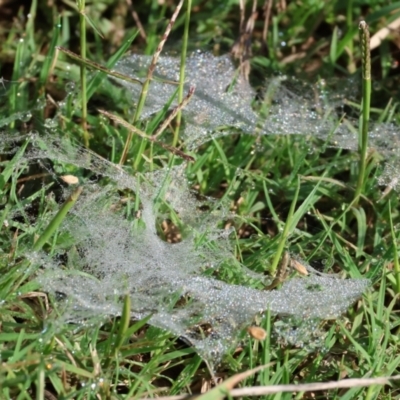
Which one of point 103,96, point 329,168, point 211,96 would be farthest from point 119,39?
point 329,168

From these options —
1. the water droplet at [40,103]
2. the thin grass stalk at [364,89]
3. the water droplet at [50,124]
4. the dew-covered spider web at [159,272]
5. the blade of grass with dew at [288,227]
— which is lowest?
the dew-covered spider web at [159,272]

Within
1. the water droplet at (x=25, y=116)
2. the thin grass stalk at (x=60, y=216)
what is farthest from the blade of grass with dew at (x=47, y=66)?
the thin grass stalk at (x=60, y=216)

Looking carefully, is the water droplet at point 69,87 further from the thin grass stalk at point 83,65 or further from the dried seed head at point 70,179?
the dried seed head at point 70,179

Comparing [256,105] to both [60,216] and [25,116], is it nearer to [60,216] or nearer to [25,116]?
[25,116]

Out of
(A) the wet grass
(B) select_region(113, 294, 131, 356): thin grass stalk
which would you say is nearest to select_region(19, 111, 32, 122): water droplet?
(A) the wet grass

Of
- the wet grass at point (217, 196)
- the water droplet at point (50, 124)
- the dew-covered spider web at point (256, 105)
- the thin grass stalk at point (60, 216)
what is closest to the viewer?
the thin grass stalk at point (60, 216)

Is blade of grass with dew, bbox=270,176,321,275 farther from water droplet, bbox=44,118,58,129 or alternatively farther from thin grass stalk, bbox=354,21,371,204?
water droplet, bbox=44,118,58,129

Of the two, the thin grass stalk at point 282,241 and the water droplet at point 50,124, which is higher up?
the water droplet at point 50,124
